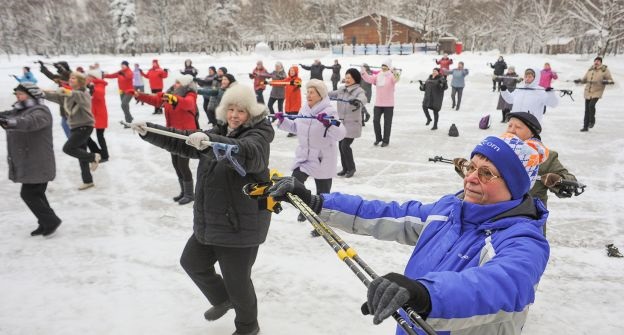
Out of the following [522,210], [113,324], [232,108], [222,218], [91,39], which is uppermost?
[91,39]

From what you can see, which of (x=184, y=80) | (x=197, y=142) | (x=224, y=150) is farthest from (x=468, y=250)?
(x=184, y=80)

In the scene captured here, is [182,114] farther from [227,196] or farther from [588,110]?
[588,110]

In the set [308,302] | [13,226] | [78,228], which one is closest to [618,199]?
[308,302]

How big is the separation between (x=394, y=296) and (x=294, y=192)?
0.99 metres

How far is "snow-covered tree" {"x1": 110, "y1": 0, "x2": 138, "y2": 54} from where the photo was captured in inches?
2156

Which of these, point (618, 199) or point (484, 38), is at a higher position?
point (484, 38)

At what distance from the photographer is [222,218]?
2756 mm

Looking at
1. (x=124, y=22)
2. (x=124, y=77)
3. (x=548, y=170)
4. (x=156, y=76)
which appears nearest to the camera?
(x=548, y=170)

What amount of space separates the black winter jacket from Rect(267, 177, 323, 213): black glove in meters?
0.72

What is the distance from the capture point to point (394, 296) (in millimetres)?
1120

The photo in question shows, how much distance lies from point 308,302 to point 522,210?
2465 mm

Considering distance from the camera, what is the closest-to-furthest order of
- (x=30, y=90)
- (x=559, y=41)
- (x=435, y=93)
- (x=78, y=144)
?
1. (x=30, y=90)
2. (x=78, y=144)
3. (x=435, y=93)
4. (x=559, y=41)

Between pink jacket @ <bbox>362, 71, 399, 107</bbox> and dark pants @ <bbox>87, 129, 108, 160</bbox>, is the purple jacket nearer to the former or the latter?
pink jacket @ <bbox>362, 71, 399, 107</bbox>

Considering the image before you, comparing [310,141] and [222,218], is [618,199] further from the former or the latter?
[222,218]
